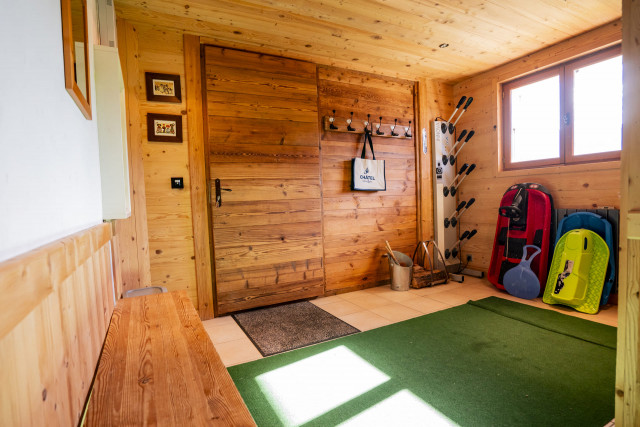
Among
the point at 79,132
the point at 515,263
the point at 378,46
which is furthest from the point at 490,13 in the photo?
the point at 79,132

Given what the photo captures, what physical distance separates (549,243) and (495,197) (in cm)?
88

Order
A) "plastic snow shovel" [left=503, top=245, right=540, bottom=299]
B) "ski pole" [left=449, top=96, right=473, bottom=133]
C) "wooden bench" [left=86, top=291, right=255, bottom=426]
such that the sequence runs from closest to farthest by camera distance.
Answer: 1. "wooden bench" [left=86, top=291, right=255, bottom=426]
2. "plastic snow shovel" [left=503, top=245, right=540, bottom=299]
3. "ski pole" [left=449, top=96, right=473, bottom=133]

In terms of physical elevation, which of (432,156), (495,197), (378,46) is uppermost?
(378,46)

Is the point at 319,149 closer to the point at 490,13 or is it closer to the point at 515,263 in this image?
the point at 490,13

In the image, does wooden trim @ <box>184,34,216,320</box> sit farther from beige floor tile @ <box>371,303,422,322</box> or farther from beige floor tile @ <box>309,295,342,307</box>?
beige floor tile @ <box>371,303,422,322</box>

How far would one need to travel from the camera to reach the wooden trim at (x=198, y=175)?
2.97 meters

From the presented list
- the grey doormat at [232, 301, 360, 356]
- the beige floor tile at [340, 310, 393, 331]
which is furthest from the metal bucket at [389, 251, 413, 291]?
the grey doormat at [232, 301, 360, 356]

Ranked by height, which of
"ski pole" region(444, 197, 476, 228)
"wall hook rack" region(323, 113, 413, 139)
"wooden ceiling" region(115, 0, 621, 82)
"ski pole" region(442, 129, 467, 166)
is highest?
"wooden ceiling" region(115, 0, 621, 82)

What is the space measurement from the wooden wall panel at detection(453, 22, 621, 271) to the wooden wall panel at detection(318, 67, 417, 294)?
832mm

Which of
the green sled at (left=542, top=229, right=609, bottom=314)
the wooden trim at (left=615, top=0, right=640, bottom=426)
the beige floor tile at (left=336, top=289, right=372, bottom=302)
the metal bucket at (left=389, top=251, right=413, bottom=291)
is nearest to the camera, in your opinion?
the wooden trim at (left=615, top=0, right=640, bottom=426)

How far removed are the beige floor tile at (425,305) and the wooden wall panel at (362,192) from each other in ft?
2.36

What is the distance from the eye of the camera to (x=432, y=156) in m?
4.42

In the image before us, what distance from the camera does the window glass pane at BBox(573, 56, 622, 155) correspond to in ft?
10.1

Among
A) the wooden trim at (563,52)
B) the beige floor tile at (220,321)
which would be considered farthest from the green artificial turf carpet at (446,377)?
the wooden trim at (563,52)
